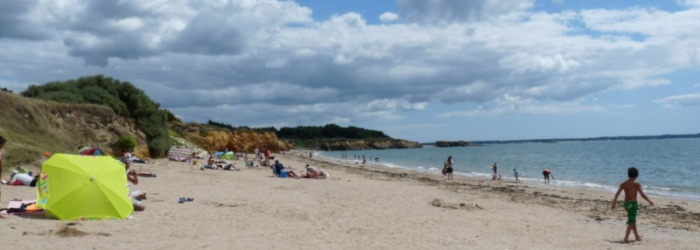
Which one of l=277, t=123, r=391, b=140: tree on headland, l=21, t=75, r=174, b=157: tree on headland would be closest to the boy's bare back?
l=21, t=75, r=174, b=157: tree on headland

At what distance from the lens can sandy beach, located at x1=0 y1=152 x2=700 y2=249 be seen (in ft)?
27.8

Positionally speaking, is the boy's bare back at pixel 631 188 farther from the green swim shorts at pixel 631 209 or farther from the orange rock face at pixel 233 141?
the orange rock face at pixel 233 141

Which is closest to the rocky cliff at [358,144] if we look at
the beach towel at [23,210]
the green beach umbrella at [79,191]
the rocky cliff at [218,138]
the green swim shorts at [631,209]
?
the rocky cliff at [218,138]

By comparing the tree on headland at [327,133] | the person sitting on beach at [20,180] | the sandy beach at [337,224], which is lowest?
the sandy beach at [337,224]

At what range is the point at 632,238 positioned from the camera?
1047 centimetres

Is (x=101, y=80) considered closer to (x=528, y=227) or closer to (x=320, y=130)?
(x=528, y=227)

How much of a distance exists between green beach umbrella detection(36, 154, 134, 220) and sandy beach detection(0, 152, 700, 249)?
0.86 feet

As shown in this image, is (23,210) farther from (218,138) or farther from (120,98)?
(218,138)

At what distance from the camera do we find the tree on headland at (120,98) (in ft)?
92.8

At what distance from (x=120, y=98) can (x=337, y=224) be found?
2432cm

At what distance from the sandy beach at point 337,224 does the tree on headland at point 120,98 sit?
547 inches

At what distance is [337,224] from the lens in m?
10.9

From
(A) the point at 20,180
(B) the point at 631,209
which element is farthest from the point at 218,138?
(B) the point at 631,209

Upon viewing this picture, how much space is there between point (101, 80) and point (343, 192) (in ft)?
63.8
